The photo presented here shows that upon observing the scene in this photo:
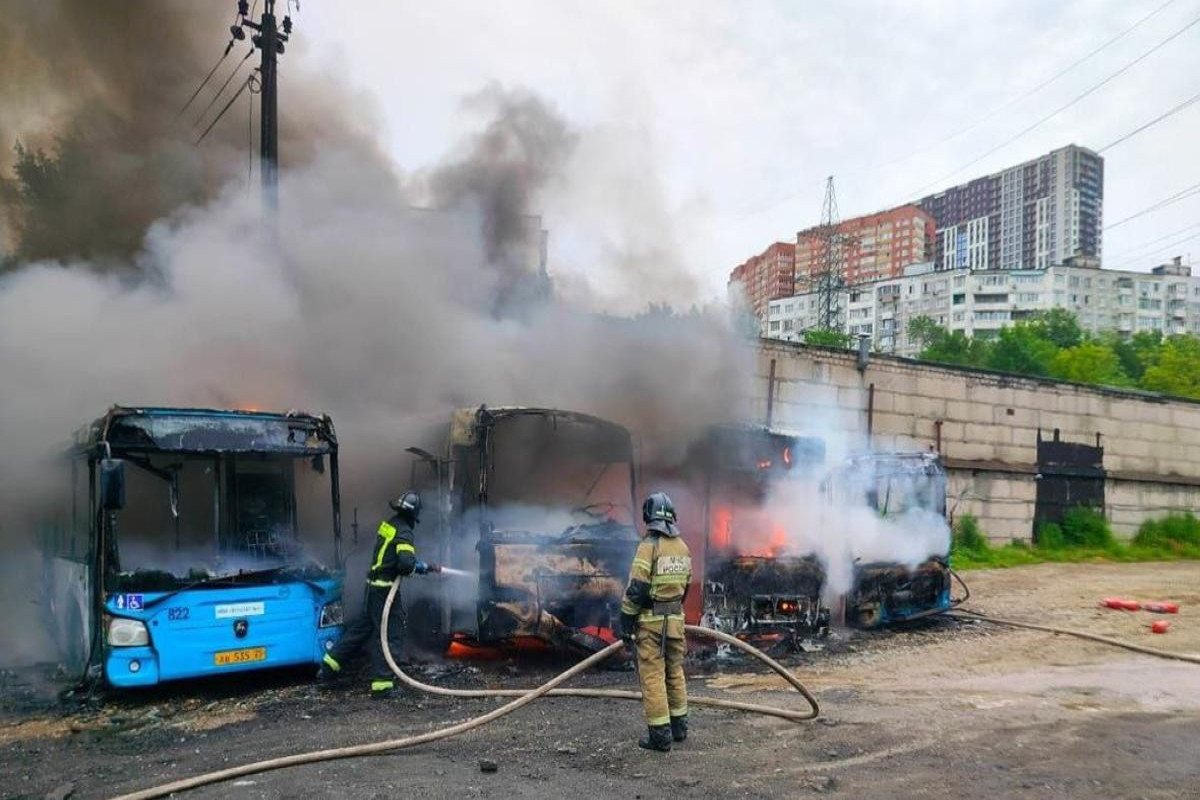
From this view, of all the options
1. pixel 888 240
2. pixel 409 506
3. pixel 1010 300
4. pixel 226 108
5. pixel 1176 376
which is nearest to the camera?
pixel 409 506

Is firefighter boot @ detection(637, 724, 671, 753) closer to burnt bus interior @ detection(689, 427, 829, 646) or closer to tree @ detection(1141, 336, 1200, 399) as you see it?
Result: burnt bus interior @ detection(689, 427, 829, 646)

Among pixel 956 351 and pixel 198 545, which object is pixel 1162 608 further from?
Result: pixel 956 351

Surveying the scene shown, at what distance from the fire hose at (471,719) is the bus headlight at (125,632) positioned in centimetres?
177

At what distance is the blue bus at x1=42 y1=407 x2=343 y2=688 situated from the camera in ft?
21.8

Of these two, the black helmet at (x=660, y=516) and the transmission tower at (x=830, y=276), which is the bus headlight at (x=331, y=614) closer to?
the black helmet at (x=660, y=516)

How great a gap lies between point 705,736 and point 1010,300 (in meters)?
94.0

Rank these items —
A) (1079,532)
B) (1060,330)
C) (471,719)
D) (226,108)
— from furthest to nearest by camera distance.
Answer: (1060,330), (1079,532), (226,108), (471,719)

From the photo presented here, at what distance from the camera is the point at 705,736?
5918 millimetres

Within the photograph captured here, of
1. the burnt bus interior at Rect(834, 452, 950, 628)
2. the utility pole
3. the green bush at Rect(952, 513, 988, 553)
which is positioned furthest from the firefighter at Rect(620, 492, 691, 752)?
the green bush at Rect(952, 513, 988, 553)

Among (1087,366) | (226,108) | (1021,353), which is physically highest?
(226,108)

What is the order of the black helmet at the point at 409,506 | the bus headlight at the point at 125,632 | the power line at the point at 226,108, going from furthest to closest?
1. the power line at the point at 226,108
2. the black helmet at the point at 409,506
3. the bus headlight at the point at 125,632

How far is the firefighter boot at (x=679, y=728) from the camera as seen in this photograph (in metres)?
5.74

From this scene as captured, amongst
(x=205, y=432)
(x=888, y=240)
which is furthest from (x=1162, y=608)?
(x=888, y=240)

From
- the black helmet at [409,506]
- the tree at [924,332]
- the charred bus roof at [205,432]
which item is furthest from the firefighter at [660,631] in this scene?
the tree at [924,332]
